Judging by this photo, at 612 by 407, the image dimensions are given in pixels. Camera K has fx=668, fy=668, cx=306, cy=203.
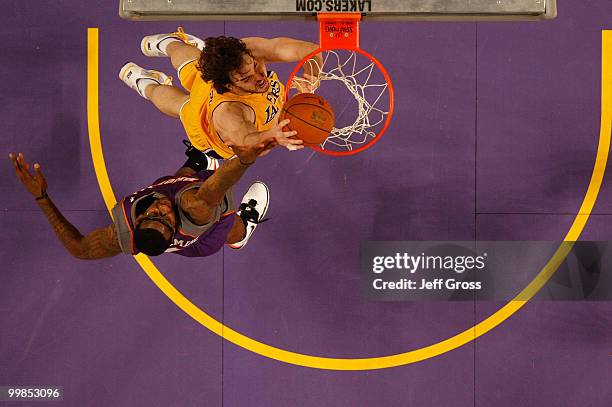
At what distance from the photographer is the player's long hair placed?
188 inches

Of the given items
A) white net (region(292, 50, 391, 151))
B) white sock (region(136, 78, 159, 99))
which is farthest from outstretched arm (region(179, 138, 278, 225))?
white sock (region(136, 78, 159, 99))

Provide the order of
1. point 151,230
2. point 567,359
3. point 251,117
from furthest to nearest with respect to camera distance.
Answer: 1. point 567,359
2. point 251,117
3. point 151,230

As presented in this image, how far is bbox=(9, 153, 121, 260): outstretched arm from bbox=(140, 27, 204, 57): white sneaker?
4.71ft

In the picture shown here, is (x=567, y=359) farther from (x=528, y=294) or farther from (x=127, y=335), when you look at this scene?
(x=127, y=335)

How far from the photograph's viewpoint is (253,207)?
5562mm

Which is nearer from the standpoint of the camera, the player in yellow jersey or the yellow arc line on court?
the player in yellow jersey

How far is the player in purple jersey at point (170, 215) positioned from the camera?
4.33m

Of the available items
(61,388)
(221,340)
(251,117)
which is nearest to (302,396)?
(221,340)

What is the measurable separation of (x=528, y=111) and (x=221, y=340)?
10.7ft

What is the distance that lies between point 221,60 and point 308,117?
0.82 meters

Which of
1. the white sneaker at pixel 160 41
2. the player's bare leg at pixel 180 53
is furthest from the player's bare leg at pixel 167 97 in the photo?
the white sneaker at pixel 160 41

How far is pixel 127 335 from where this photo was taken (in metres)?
5.73

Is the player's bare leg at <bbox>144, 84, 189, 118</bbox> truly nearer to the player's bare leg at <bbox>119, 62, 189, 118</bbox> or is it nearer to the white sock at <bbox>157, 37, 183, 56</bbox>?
the player's bare leg at <bbox>119, 62, 189, 118</bbox>

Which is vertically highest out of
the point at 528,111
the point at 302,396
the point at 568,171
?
the point at 528,111
